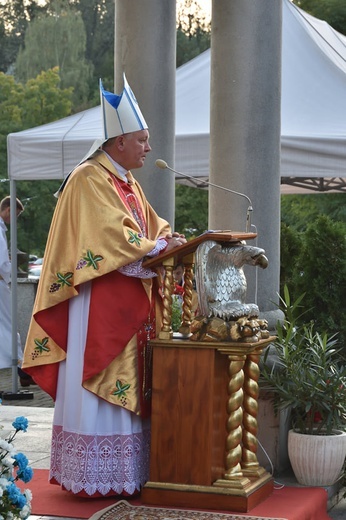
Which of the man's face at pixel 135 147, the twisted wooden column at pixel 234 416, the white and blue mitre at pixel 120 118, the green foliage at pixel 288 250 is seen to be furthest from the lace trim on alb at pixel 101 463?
the green foliage at pixel 288 250

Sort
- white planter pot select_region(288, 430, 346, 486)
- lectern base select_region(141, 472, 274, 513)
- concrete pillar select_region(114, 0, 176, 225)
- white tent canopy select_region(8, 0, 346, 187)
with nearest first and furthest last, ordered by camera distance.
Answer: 1. lectern base select_region(141, 472, 274, 513)
2. white planter pot select_region(288, 430, 346, 486)
3. concrete pillar select_region(114, 0, 176, 225)
4. white tent canopy select_region(8, 0, 346, 187)

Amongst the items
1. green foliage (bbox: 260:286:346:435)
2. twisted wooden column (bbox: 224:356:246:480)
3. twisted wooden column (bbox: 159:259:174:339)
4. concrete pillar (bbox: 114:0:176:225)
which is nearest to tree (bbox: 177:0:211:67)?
concrete pillar (bbox: 114:0:176:225)

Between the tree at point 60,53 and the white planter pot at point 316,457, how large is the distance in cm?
3294

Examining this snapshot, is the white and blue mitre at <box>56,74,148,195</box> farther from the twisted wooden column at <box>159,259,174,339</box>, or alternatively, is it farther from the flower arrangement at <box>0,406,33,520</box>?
the flower arrangement at <box>0,406,33,520</box>

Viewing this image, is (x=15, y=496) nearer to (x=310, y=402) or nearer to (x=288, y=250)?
Answer: (x=310, y=402)

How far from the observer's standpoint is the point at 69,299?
17.6 feet

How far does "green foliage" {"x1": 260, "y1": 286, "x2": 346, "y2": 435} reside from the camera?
6.00 meters

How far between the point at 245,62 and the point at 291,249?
14.9ft

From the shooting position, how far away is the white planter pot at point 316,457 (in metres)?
5.87

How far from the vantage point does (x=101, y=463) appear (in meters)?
5.24

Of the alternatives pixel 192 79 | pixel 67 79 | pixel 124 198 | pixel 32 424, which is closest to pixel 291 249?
pixel 192 79

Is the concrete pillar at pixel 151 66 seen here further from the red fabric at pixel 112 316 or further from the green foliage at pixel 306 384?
the red fabric at pixel 112 316

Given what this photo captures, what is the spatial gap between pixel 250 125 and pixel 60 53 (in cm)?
3359

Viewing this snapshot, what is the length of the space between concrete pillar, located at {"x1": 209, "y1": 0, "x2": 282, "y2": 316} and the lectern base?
67.5 inches
